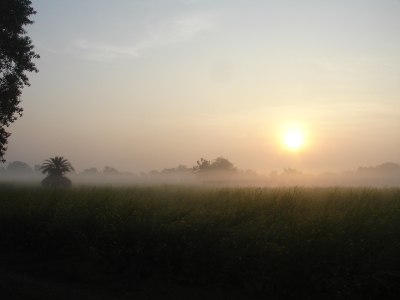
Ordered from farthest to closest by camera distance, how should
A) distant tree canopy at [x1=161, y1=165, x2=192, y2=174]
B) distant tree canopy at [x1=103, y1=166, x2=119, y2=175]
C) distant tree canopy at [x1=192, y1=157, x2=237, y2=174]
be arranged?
distant tree canopy at [x1=103, y1=166, x2=119, y2=175] < distant tree canopy at [x1=161, y1=165, x2=192, y2=174] < distant tree canopy at [x1=192, y1=157, x2=237, y2=174]

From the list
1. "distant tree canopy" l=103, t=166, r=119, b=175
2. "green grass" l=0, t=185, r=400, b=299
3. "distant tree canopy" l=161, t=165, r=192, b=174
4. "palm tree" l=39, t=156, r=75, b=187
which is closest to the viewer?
"green grass" l=0, t=185, r=400, b=299

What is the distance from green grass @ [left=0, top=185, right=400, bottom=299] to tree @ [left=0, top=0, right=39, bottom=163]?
882 centimetres

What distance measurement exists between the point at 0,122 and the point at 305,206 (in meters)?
16.6

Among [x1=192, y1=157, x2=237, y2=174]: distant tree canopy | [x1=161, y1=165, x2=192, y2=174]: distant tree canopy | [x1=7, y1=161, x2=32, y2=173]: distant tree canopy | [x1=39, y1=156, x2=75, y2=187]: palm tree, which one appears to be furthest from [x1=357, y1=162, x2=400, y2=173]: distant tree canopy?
[x1=7, y1=161, x2=32, y2=173]: distant tree canopy

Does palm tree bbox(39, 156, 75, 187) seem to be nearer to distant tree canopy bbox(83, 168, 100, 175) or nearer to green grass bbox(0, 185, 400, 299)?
green grass bbox(0, 185, 400, 299)

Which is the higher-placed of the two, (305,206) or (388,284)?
(305,206)

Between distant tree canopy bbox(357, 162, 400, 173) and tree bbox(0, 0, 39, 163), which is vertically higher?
tree bbox(0, 0, 39, 163)

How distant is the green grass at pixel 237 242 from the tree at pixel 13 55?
8825mm

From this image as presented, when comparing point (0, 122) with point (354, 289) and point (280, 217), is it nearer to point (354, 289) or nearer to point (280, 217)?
point (280, 217)

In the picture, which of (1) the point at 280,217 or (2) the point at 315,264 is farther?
(1) the point at 280,217

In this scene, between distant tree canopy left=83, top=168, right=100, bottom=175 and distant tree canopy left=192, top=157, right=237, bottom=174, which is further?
distant tree canopy left=83, top=168, right=100, bottom=175

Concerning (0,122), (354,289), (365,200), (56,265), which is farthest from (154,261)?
(0,122)

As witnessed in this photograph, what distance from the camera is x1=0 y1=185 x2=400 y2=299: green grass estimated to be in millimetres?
6816

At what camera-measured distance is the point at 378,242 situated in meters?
7.49
